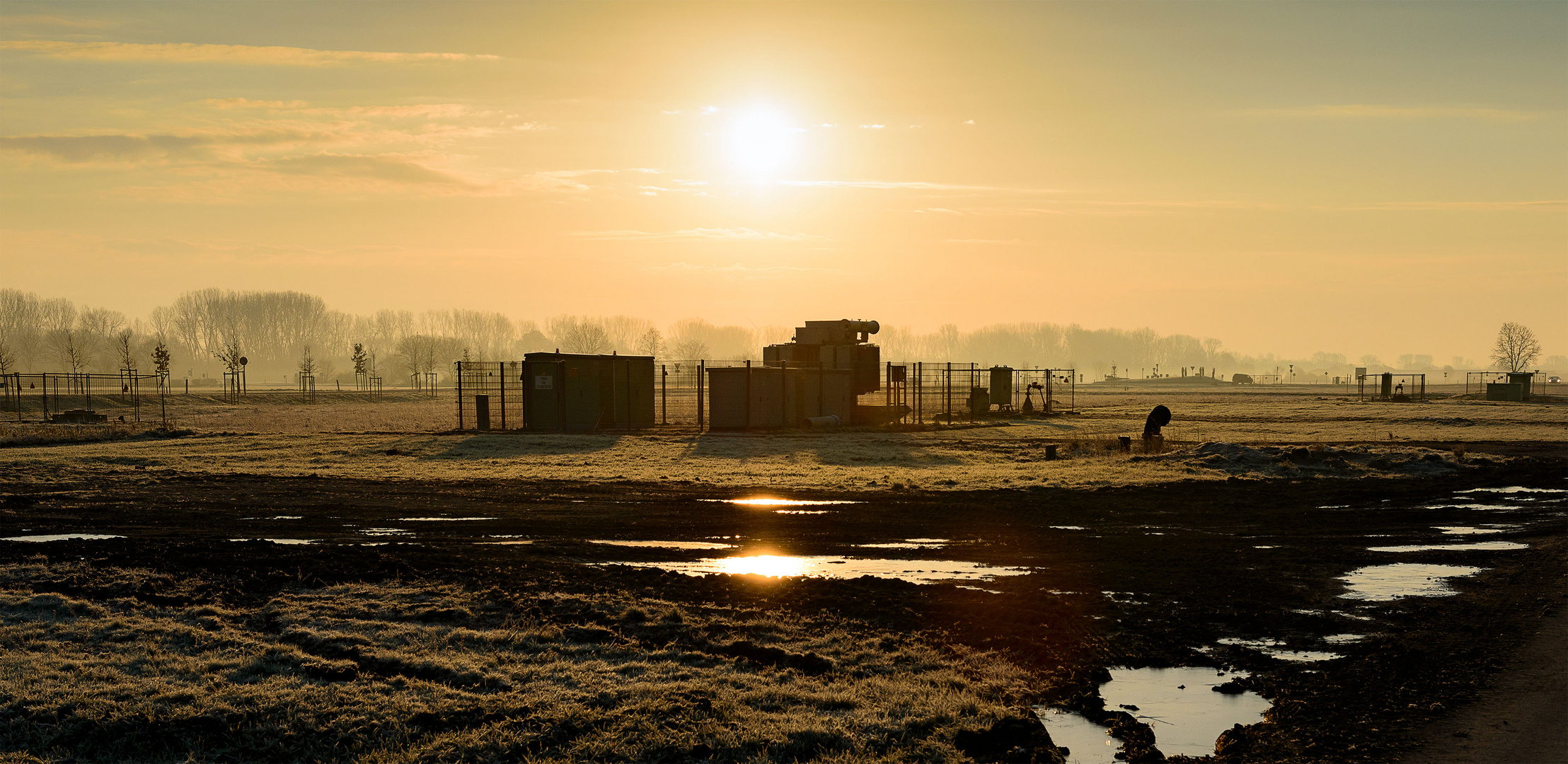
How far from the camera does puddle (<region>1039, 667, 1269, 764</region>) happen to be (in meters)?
7.32

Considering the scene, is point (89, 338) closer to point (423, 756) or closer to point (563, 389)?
point (563, 389)

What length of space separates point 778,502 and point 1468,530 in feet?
38.5

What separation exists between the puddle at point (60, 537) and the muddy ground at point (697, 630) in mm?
370

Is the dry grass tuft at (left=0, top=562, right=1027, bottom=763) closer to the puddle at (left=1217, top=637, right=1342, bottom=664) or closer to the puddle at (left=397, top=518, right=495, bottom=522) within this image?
the puddle at (left=1217, top=637, right=1342, bottom=664)

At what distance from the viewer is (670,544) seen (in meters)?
15.1

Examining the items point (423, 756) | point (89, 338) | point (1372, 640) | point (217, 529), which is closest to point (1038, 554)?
point (1372, 640)

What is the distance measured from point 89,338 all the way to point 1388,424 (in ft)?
583

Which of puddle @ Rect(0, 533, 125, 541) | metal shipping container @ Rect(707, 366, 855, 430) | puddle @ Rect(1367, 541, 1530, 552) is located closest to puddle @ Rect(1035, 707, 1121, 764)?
puddle @ Rect(1367, 541, 1530, 552)

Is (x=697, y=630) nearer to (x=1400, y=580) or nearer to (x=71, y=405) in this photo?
(x=1400, y=580)

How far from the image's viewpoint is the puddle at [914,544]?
49.2ft

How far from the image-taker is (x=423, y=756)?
690 centimetres

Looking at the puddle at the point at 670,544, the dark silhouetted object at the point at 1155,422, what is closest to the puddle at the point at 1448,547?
the puddle at the point at 670,544

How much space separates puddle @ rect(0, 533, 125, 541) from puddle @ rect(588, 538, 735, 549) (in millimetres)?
7120

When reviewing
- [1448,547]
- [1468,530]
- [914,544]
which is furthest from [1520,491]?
[914,544]
